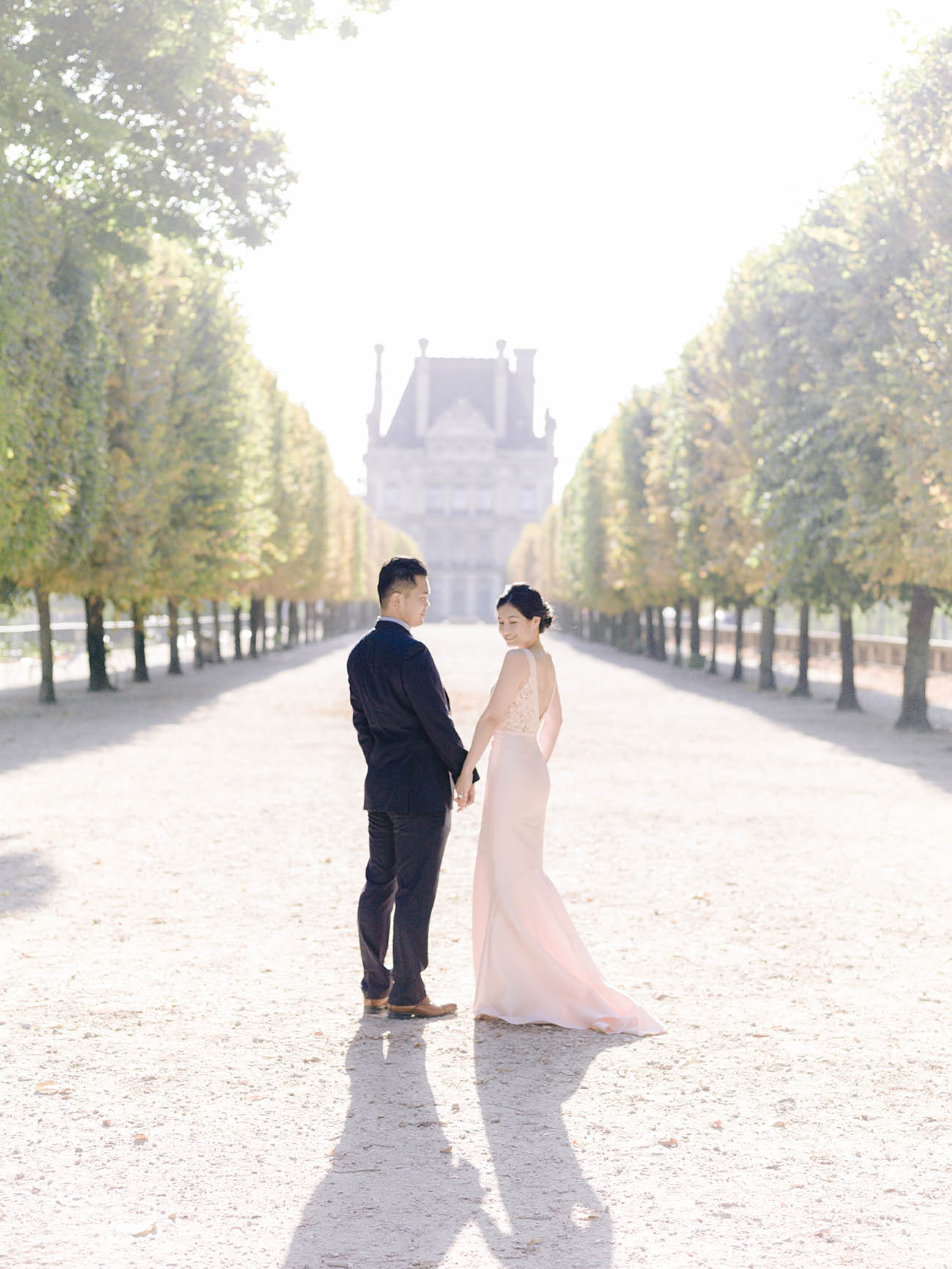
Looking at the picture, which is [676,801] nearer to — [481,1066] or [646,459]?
[481,1066]

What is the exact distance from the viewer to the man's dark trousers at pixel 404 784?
6.37 m

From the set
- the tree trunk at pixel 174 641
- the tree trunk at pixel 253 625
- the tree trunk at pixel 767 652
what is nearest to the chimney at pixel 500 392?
the tree trunk at pixel 253 625

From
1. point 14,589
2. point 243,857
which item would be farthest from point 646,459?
point 243,857

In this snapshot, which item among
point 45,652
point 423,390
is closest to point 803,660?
point 45,652

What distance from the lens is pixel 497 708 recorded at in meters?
6.48

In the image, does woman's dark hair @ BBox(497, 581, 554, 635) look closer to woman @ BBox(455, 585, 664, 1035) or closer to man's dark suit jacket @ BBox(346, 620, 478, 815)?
woman @ BBox(455, 585, 664, 1035)

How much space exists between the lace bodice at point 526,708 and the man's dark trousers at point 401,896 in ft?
1.57

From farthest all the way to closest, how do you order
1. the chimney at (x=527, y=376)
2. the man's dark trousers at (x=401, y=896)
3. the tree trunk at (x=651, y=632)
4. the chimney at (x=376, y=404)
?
the chimney at (x=527, y=376), the chimney at (x=376, y=404), the tree trunk at (x=651, y=632), the man's dark trousers at (x=401, y=896)

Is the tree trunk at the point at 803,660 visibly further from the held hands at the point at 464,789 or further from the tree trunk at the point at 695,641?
the held hands at the point at 464,789

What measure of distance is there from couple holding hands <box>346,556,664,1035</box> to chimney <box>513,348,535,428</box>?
153420 mm

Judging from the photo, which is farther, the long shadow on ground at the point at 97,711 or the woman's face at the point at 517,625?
the long shadow on ground at the point at 97,711

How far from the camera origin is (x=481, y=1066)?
19.3ft

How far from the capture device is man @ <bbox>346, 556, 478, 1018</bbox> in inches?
251

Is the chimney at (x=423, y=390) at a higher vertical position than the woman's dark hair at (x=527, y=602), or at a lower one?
higher
